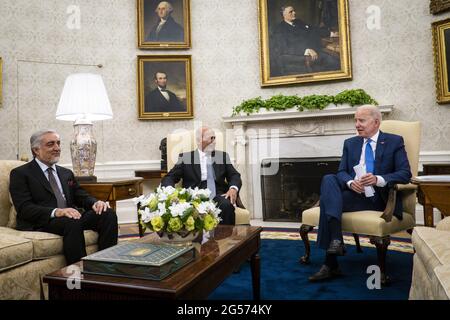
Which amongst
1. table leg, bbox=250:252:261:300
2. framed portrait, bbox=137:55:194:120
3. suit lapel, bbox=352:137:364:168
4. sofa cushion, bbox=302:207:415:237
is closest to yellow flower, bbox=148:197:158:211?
table leg, bbox=250:252:261:300

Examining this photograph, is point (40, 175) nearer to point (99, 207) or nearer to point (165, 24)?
point (99, 207)

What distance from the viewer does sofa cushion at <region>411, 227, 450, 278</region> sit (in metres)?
1.64

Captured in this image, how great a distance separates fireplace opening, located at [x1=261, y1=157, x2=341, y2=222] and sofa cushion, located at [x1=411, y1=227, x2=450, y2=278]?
3.56m

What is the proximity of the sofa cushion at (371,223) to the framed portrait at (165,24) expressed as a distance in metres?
4.31

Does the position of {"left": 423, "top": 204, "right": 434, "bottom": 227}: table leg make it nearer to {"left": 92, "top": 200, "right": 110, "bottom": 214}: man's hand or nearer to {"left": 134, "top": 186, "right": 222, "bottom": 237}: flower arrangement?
{"left": 134, "top": 186, "right": 222, "bottom": 237}: flower arrangement

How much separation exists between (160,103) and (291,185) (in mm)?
2608

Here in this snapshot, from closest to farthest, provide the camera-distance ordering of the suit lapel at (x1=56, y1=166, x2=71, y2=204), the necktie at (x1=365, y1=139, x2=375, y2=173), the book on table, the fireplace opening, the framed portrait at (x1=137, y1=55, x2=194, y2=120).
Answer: the book on table, the suit lapel at (x1=56, y1=166, x2=71, y2=204), the necktie at (x1=365, y1=139, x2=375, y2=173), the fireplace opening, the framed portrait at (x1=137, y1=55, x2=194, y2=120)

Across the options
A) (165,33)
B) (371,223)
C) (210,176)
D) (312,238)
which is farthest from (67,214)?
(165,33)

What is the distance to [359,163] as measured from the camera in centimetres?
332

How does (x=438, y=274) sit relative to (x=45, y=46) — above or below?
below

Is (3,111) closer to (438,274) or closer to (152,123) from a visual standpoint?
(152,123)

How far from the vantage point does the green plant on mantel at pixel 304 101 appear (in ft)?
17.4
